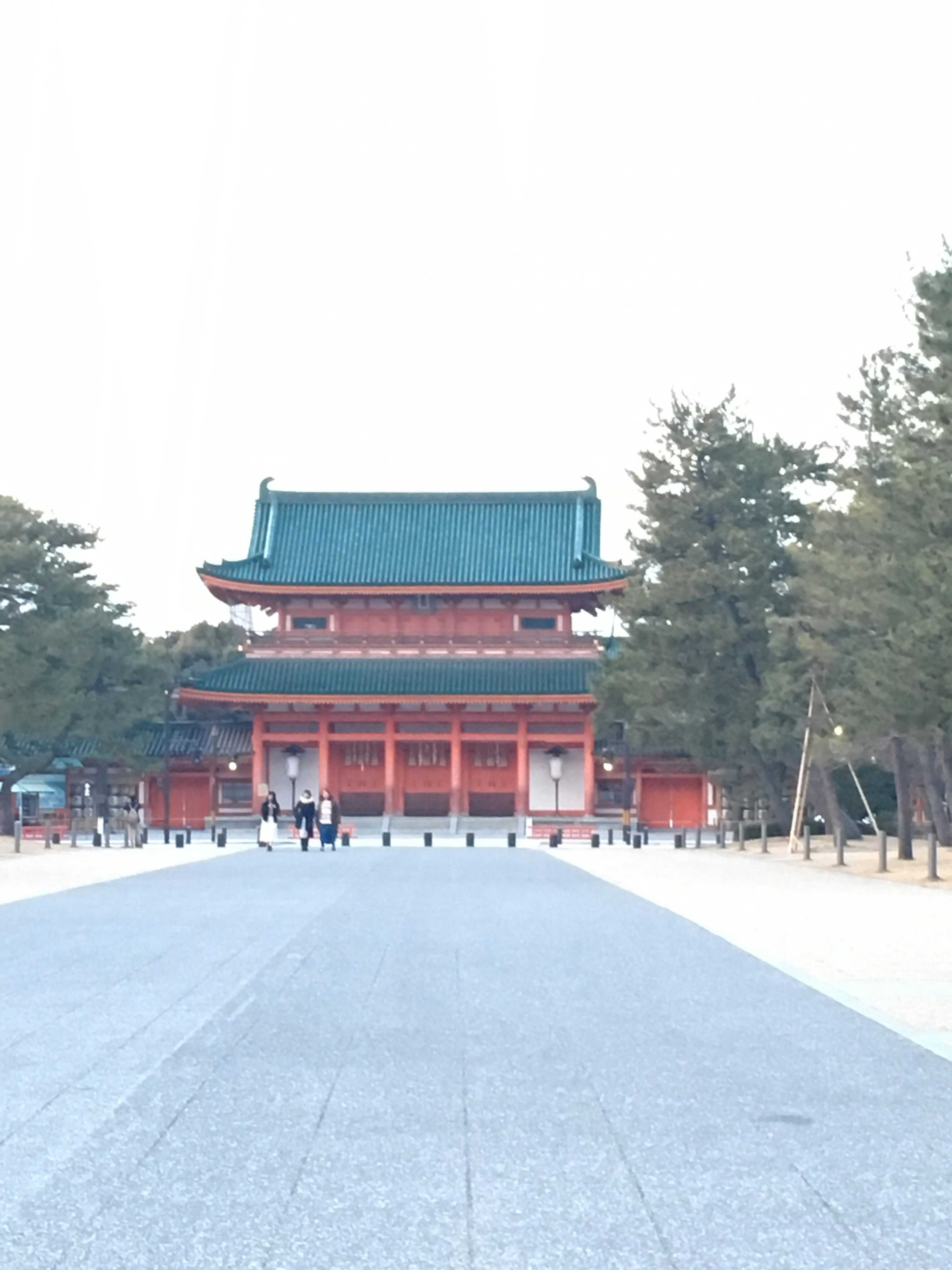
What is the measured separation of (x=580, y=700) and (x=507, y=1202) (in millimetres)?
54918

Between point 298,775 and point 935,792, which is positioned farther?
point 298,775

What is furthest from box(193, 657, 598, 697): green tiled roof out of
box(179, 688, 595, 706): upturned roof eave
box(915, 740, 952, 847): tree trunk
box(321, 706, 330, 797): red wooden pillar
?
box(915, 740, 952, 847): tree trunk

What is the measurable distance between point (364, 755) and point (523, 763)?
677 centimetres

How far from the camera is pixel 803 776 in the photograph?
40750 millimetres

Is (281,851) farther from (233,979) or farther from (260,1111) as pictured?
(260,1111)

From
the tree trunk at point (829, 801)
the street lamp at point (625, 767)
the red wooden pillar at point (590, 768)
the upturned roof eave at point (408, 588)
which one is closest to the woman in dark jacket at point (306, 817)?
the street lamp at point (625, 767)

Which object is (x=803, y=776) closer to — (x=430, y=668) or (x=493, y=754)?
(x=430, y=668)

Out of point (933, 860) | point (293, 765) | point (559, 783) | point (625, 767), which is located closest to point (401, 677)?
point (293, 765)

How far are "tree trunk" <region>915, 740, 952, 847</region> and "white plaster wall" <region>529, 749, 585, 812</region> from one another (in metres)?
25.2

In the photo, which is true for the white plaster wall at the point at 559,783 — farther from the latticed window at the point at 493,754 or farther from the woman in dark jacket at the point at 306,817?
the woman in dark jacket at the point at 306,817

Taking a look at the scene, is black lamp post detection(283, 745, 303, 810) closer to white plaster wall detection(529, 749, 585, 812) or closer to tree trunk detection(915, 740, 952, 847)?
white plaster wall detection(529, 749, 585, 812)

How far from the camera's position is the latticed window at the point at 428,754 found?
2574 inches

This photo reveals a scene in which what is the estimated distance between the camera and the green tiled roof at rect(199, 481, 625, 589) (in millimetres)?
64625

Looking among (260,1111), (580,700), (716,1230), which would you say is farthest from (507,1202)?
(580,700)
